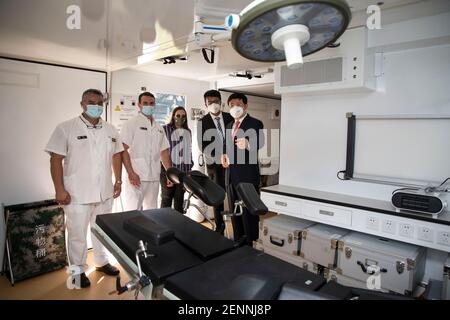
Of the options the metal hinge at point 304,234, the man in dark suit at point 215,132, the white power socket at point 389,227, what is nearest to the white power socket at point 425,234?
the white power socket at point 389,227

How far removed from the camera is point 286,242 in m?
2.69

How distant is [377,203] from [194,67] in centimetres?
245

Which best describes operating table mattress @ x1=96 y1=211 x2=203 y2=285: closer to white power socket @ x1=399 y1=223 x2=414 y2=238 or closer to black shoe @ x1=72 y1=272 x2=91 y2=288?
black shoe @ x1=72 y1=272 x2=91 y2=288

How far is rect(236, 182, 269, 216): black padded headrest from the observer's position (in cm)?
136

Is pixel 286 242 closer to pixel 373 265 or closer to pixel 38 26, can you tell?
pixel 373 265

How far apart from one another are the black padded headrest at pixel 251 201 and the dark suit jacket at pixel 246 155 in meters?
1.63

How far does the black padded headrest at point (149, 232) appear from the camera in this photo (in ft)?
3.72

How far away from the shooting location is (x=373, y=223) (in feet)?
7.41

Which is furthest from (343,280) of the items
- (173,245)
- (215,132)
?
(215,132)

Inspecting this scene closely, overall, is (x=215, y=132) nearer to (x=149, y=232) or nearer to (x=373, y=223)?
(x=373, y=223)

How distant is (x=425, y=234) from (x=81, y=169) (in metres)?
2.63

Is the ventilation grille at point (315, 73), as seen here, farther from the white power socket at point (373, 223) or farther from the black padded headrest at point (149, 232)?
the black padded headrest at point (149, 232)

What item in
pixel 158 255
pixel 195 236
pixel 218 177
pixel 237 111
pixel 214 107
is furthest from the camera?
pixel 218 177

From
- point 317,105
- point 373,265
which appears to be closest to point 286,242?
point 373,265
